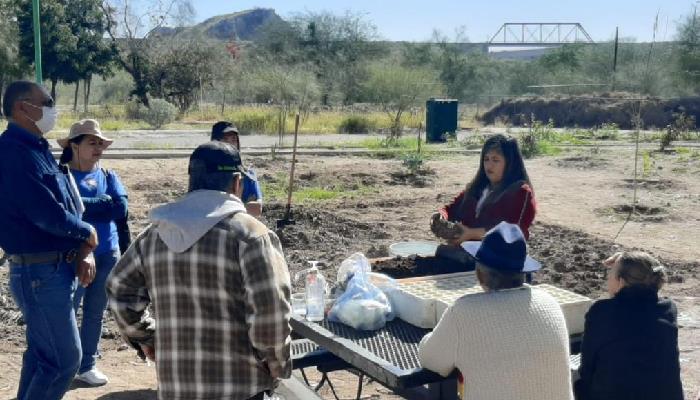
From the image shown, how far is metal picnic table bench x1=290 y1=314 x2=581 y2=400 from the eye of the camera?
3.40 m

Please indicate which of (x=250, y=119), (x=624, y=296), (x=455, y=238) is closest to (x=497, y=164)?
(x=455, y=238)

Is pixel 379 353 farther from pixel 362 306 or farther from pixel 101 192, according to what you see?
pixel 101 192

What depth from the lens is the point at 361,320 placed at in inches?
158

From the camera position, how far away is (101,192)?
5.15 m

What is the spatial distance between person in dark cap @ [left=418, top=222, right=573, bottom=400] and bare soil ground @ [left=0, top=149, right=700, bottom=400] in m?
2.45

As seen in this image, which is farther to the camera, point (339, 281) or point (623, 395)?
point (339, 281)

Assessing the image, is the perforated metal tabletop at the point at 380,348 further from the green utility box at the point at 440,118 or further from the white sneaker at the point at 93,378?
the green utility box at the point at 440,118

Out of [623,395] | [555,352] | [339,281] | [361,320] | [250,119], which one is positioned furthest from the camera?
[250,119]

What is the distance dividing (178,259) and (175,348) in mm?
323

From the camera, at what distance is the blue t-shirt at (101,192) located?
16.7 ft

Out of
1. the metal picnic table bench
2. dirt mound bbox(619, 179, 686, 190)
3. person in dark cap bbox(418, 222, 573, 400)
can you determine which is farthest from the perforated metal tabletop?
dirt mound bbox(619, 179, 686, 190)

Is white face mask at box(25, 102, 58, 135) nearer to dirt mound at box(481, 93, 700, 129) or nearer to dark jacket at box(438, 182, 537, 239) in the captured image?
dark jacket at box(438, 182, 537, 239)

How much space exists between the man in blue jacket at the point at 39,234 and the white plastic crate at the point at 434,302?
161 centimetres

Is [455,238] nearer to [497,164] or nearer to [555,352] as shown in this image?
[497,164]
